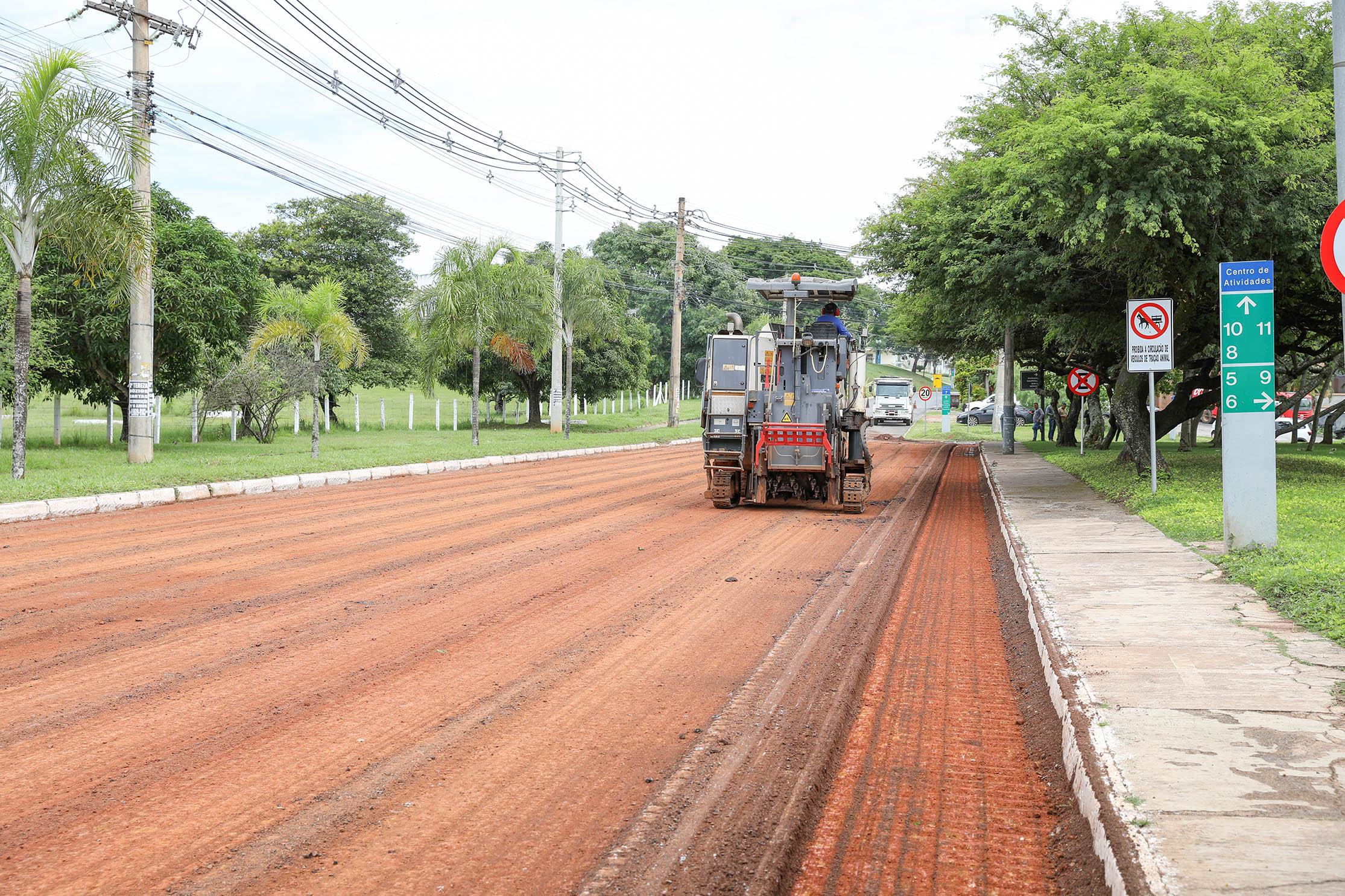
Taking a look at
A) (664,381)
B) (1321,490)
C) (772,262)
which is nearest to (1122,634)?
(1321,490)

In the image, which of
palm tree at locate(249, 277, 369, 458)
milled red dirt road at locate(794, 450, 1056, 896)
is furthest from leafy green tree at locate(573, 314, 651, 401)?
milled red dirt road at locate(794, 450, 1056, 896)

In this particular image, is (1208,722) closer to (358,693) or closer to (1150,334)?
(358,693)

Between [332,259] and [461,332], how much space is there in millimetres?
22318

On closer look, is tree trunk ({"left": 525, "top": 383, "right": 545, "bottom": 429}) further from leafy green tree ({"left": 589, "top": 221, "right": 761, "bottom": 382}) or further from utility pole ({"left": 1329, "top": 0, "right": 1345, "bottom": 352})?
utility pole ({"left": 1329, "top": 0, "right": 1345, "bottom": 352})

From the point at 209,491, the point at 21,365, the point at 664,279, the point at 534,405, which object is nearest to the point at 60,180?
the point at 21,365

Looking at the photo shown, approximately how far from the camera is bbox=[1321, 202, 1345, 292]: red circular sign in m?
6.24

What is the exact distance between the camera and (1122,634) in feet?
24.0

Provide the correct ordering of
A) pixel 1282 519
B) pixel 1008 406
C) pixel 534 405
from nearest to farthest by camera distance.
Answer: pixel 1282 519, pixel 1008 406, pixel 534 405

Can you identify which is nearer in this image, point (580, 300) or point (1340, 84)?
point (1340, 84)

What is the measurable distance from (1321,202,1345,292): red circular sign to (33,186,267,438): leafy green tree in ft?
82.4

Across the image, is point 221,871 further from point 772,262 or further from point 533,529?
point 772,262

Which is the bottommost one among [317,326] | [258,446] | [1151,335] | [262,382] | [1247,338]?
[258,446]

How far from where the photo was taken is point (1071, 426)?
39.6 metres

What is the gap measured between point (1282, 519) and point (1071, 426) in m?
27.2
